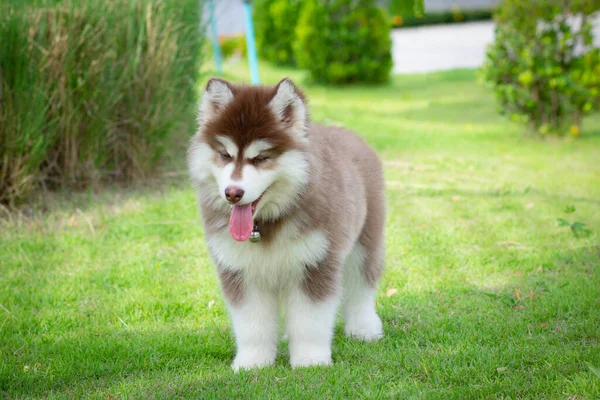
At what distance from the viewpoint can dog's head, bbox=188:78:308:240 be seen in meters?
3.59

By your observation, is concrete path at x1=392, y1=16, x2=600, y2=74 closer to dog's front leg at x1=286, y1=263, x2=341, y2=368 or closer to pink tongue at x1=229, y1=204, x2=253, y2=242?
dog's front leg at x1=286, y1=263, x2=341, y2=368

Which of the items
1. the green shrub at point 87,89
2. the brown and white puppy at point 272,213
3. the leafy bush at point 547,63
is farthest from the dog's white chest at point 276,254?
the leafy bush at point 547,63

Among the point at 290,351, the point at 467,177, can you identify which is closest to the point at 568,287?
the point at 290,351

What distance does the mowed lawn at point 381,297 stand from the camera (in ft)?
12.1

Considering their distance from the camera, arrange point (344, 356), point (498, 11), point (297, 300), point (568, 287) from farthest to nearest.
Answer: point (498, 11)
point (568, 287)
point (344, 356)
point (297, 300)

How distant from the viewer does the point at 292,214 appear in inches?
149

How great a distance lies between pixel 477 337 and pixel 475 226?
102 inches

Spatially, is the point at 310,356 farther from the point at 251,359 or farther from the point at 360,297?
the point at 360,297

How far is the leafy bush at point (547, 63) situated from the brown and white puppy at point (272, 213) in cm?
733

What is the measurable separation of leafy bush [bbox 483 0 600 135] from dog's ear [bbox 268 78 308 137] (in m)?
7.46

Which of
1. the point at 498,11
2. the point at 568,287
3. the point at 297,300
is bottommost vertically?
the point at 568,287

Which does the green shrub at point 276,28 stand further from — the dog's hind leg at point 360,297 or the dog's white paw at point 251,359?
the dog's white paw at point 251,359

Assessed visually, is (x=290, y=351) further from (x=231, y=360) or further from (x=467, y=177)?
(x=467, y=177)

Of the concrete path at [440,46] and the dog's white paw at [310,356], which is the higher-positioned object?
the concrete path at [440,46]
